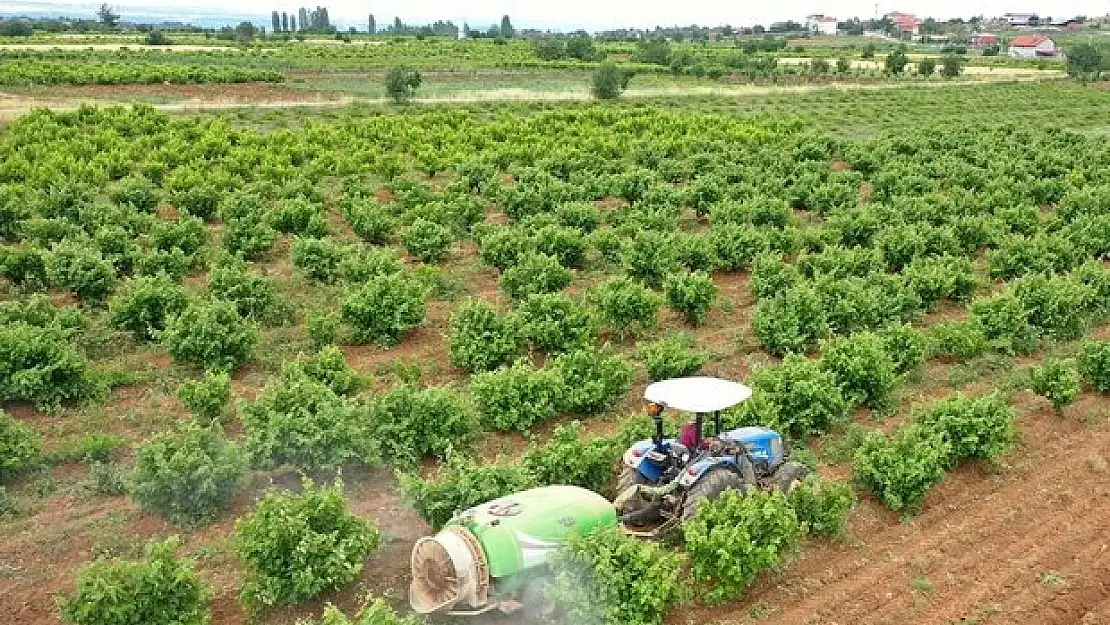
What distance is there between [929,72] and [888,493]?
269 ft

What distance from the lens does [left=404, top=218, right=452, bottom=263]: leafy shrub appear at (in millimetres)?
20719

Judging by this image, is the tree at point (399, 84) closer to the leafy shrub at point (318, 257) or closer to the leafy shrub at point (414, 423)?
the leafy shrub at point (318, 257)

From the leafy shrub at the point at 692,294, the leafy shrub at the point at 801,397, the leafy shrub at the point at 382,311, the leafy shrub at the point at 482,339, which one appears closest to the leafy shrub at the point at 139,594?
the leafy shrub at the point at 482,339

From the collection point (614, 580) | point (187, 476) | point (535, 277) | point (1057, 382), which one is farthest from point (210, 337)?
point (1057, 382)

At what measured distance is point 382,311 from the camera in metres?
16.2

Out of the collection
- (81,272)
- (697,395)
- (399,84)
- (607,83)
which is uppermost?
(697,395)

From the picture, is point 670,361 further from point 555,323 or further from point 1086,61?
point 1086,61

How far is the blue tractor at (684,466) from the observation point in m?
9.42

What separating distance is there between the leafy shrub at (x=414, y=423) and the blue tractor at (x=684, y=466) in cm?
259

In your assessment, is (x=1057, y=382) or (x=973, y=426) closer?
(x=973, y=426)

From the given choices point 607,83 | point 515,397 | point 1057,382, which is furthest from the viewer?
point 607,83

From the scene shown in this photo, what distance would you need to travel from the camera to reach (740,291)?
65.1ft

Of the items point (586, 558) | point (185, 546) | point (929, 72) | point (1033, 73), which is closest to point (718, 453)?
point (586, 558)

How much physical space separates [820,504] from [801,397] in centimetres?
272
